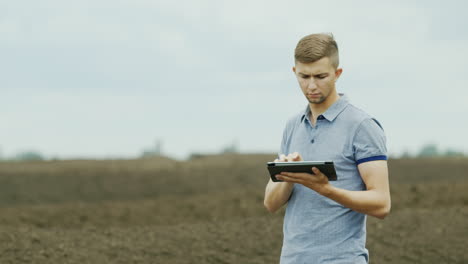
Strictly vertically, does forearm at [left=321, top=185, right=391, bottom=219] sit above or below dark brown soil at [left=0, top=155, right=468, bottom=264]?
above

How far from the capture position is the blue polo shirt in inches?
109

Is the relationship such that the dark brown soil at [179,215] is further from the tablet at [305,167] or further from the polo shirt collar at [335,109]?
the tablet at [305,167]

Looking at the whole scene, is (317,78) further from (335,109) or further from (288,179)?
(288,179)

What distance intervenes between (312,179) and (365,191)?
11.8 inches

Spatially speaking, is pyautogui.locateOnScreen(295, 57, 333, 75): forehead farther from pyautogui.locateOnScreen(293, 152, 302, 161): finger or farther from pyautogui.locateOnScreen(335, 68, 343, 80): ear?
pyautogui.locateOnScreen(293, 152, 302, 161): finger

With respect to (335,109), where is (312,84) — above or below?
above

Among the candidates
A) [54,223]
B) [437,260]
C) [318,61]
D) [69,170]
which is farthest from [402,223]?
[69,170]

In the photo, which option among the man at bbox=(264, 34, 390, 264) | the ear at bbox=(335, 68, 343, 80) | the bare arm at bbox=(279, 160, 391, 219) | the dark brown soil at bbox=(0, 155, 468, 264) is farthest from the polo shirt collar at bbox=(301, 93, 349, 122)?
the dark brown soil at bbox=(0, 155, 468, 264)

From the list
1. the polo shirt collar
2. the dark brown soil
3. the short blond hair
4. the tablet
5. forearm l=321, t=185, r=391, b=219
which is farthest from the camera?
the dark brown soil

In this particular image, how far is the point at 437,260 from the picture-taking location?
8.41m

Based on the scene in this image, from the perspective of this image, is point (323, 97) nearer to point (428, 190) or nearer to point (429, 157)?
point (428, 190)

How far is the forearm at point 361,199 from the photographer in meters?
2.64

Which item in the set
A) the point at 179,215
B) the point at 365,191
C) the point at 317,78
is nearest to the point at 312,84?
the point at 317,78

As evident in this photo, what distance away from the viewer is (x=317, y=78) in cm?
279
